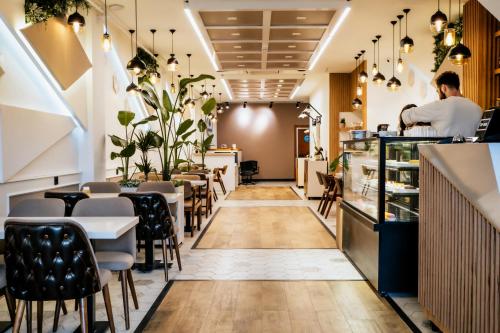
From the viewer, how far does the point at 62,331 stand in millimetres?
3152

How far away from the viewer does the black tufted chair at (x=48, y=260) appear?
2.37 meters

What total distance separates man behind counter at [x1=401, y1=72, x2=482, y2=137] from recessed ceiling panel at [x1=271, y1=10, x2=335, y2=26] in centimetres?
317

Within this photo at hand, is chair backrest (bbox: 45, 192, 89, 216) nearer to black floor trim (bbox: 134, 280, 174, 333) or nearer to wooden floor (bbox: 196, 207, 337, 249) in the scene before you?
black floor trim (bbox: 134, 280, 174, 333)

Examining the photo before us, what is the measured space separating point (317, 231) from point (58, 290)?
4992mm

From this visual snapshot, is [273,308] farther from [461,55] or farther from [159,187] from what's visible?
[461,55]

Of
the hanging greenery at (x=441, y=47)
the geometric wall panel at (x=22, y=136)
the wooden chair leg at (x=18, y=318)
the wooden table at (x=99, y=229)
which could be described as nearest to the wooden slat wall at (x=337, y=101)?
the hanging greenery at (x=441, y=47)

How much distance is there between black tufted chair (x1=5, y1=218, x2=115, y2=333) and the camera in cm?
237

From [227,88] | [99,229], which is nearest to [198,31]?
[99,229]

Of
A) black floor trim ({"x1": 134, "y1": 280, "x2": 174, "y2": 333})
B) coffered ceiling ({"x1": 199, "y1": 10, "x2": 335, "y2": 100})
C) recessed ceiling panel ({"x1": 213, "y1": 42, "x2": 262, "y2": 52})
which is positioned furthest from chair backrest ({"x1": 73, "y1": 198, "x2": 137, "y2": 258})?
recessed ceiling panel ({"x1": 213, "y1": 42, "x2": 262, "y2": 52})

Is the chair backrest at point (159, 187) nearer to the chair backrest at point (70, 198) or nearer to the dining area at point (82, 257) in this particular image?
the dining area at point (82, 257)

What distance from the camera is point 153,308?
3.59 meters

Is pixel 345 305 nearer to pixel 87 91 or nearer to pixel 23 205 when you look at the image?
pixel 23 205

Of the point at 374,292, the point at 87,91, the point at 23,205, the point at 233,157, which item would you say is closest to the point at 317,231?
the point at 374,292

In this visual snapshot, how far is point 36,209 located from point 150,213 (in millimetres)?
1161
